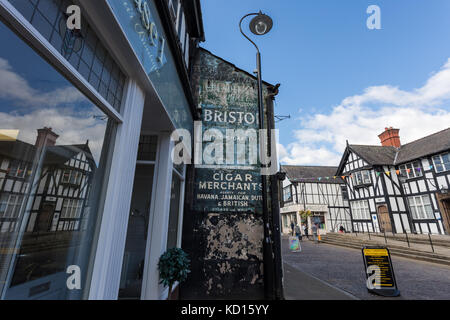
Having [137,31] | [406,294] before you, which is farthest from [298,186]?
[137,31]

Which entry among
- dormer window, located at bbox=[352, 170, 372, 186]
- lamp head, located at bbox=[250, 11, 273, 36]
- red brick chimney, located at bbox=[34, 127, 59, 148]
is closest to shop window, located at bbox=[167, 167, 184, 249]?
red brick chimney, located at bbox=[34, 127, 59, 148]

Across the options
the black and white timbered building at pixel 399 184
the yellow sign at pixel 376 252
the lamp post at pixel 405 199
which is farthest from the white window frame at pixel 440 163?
the yellow sign at pixel 376 252

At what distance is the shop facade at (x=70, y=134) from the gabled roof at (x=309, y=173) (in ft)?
87.2

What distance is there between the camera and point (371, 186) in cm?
2102

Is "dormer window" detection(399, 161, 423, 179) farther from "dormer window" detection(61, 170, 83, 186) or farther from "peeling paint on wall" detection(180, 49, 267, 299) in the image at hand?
"dormer window" detection(61, 170, 83, 186)

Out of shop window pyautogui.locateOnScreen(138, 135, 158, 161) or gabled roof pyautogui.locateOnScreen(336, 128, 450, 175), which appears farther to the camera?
gabled roof pyautogui.locateOnScreen(336, 128, 450, 175)

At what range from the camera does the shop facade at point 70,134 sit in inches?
46.5

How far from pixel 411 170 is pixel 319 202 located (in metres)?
9.80

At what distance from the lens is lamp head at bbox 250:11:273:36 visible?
5.42 meters

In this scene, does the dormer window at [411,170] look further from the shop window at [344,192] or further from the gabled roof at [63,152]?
the gabled roof at [63,152]

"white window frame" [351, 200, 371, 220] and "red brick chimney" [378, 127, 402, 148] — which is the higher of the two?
"red brick chimney" [378, 127, 402, 148]

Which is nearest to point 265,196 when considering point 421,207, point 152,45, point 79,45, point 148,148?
point 148,148

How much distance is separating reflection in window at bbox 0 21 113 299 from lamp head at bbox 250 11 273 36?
5387 millimetres

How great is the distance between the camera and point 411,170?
61.5 feet
